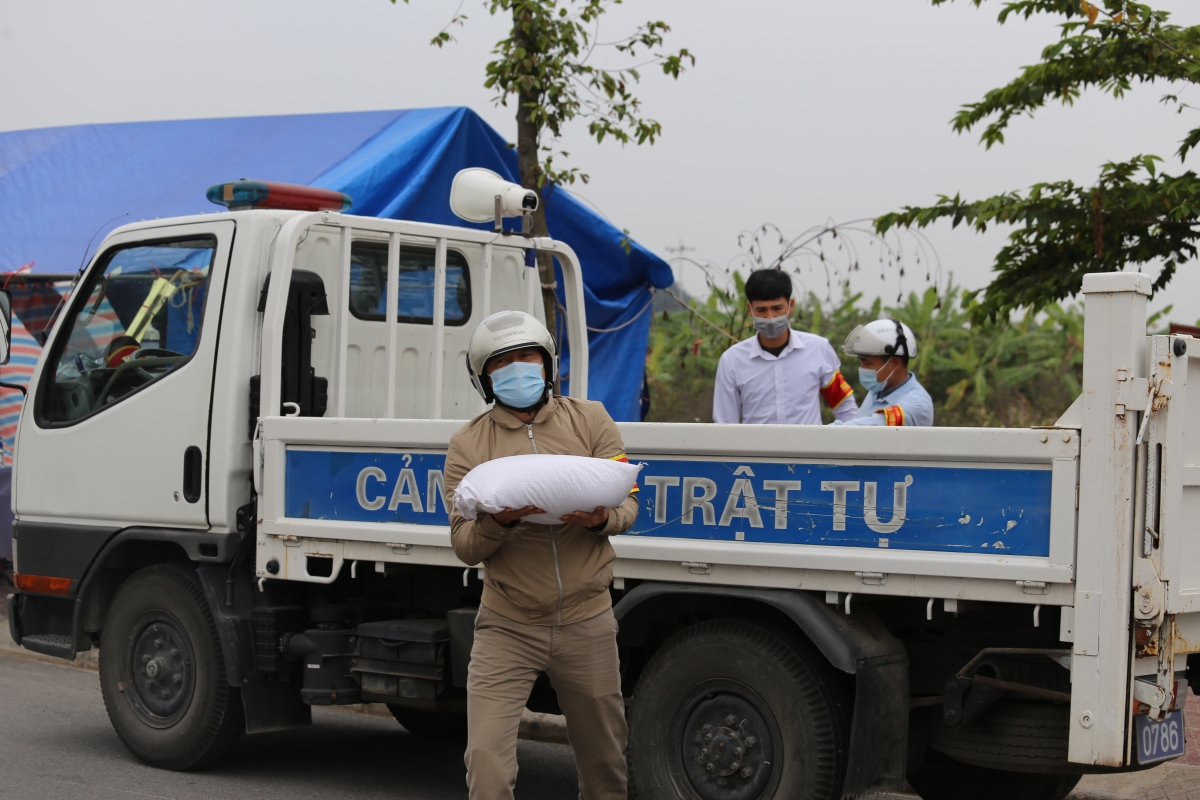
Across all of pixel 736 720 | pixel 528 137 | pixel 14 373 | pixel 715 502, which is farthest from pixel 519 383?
pixel 14 373

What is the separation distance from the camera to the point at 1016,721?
429 centimetres

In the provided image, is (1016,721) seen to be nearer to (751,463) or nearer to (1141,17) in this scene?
(751,463)

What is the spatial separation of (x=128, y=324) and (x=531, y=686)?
315 centimetres

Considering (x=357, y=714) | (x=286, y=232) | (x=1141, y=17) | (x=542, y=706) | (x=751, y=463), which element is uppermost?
(x=1141, y=17)

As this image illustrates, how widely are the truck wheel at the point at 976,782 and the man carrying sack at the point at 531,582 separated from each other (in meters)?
1.58

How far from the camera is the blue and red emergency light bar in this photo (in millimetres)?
6090

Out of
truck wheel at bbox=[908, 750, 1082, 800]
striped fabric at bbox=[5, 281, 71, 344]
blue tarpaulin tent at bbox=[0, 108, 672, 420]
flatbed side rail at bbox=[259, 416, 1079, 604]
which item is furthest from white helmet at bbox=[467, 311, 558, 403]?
striped fabric at bbox=[5, 281, 71, 344]

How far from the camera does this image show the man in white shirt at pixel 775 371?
5969 millimetres

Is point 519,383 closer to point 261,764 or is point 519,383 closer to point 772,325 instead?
point 772,325

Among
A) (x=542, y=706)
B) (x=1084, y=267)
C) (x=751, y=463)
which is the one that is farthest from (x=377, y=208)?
(x=751, y=463)

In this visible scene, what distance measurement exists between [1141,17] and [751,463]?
5160mm

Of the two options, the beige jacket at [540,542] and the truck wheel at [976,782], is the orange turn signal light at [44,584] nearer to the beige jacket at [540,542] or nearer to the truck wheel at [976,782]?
the beige jacket at [540,542]

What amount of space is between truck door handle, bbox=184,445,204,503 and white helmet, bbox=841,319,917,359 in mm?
2777

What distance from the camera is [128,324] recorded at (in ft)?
20.6
